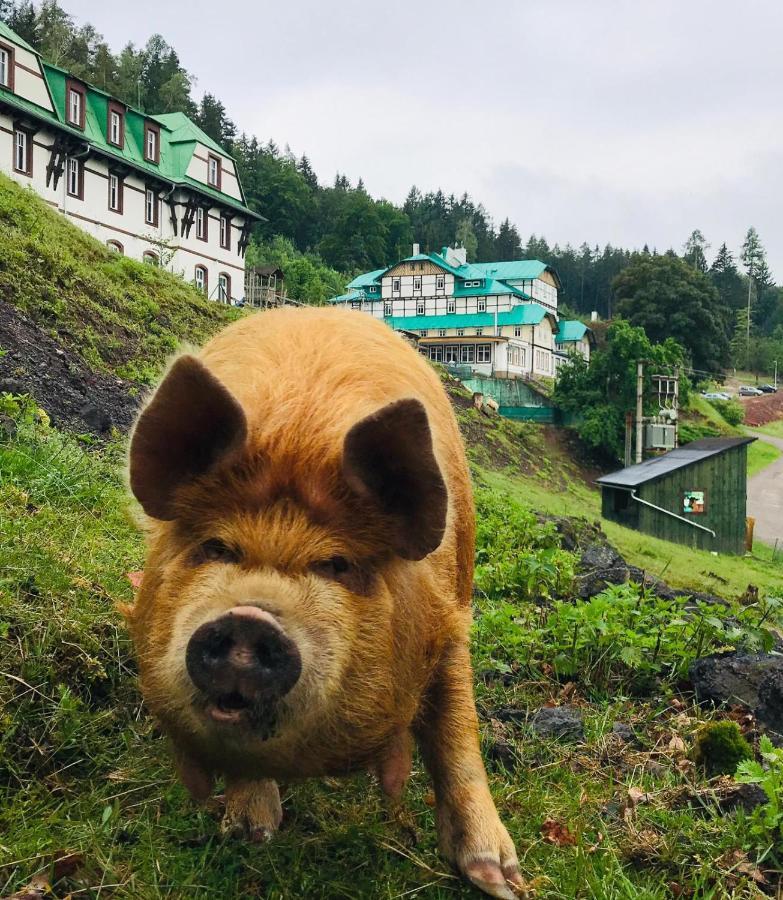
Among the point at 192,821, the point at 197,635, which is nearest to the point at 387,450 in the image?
the point at 197,635

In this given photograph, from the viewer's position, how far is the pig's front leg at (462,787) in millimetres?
2623

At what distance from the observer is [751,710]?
4051 millimetres

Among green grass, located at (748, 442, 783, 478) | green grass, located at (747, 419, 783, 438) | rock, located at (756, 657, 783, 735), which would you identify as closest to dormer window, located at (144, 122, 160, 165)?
green grass, located at (748, 442, 783, 478)

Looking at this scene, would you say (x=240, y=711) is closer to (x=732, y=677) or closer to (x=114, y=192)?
(x=732, y=677)

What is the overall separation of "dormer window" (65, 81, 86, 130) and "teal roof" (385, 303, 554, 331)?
Result: 2679 cm

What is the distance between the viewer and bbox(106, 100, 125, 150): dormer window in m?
28.1

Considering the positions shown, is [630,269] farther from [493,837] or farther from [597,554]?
[493,837]

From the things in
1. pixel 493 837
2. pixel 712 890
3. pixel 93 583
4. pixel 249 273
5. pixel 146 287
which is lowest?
pixel 712 890

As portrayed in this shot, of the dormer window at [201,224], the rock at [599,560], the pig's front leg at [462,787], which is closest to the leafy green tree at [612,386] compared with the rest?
the dormer window at [201,224]

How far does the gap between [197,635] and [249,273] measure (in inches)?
1621

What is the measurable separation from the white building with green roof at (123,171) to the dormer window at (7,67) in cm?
3

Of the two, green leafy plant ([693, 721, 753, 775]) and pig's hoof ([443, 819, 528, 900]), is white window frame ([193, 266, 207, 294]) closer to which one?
green leafy plant ([693, 721, 753, 775])

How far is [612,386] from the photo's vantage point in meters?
35.8

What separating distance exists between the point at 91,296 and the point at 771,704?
9063mm
